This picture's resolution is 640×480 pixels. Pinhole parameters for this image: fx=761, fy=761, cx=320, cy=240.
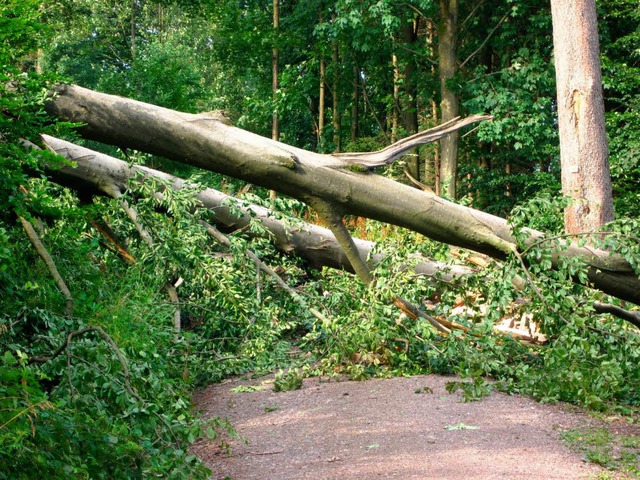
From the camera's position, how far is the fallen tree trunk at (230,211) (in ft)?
20.7

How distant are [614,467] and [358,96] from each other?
16.5 metres

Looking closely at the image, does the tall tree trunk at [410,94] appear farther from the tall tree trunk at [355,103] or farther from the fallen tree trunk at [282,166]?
the fallen tree trunk at [282,166]

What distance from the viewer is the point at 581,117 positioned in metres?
7.68

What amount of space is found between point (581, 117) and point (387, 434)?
473 cm

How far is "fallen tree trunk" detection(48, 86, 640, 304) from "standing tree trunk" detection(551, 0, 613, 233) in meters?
1.98

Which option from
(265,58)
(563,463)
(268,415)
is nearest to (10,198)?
(268,415)

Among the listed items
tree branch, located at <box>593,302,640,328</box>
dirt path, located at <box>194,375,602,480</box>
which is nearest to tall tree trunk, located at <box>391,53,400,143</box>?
tree branch, located at <box>593,302,640,328</box>

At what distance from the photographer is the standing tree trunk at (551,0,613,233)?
755 cm

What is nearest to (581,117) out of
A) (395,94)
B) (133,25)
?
(395,94)

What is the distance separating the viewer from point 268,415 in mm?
A: 4812

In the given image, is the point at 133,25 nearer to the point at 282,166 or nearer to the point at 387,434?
the point at 282,166

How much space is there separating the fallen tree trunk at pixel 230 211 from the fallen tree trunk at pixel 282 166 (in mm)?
454

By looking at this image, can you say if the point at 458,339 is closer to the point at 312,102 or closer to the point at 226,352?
the point at 226,352

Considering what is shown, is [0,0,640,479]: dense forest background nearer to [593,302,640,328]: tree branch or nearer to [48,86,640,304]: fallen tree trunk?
[593,302,640,328]: tree branch
